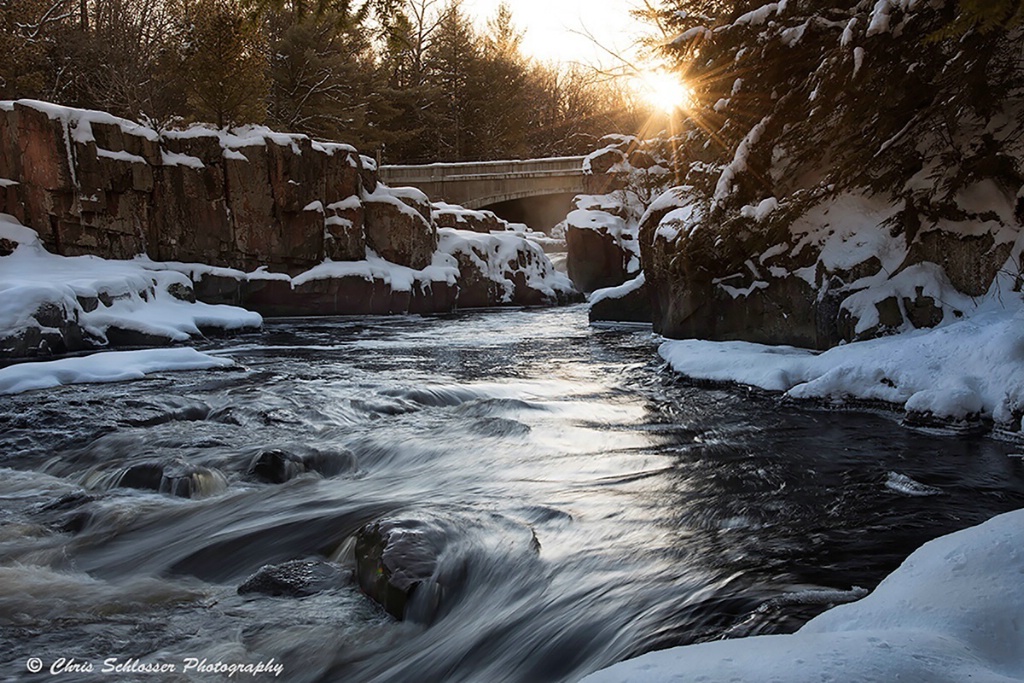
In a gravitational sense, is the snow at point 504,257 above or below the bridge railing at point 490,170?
below

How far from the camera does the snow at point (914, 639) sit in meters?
1.78

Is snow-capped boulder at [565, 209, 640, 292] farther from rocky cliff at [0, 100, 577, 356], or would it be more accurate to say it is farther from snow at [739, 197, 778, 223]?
snow at [739, 197, 778, 223]

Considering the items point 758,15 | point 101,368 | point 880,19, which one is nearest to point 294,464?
point 101,368

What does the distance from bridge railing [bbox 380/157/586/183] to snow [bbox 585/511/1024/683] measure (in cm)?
3312

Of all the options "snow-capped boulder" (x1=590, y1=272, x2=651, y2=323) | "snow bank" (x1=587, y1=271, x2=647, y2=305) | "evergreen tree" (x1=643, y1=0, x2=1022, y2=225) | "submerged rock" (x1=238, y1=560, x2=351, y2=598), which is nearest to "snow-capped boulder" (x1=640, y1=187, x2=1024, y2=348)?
"evergreen tree" (x1=643, y1=0, x2=1022, y2=225)

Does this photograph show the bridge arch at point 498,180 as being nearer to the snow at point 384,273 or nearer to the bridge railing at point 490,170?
the bridge railing at point 490,170

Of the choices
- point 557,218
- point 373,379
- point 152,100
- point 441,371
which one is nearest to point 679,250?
point 441,371

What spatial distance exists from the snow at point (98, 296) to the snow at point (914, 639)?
12.0m

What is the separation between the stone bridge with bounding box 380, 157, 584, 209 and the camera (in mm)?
35062

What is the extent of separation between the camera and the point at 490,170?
35.8m

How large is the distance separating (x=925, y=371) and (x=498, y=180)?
3063 centimetres

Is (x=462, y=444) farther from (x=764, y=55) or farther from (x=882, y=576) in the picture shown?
(x=764, y=55)

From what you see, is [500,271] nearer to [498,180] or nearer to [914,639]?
[498,180]

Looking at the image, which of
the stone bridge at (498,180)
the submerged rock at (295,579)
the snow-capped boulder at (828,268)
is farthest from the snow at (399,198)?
the submerged rock at (295,579)
